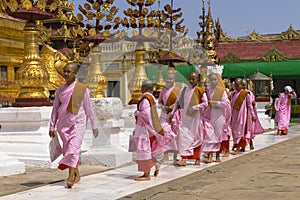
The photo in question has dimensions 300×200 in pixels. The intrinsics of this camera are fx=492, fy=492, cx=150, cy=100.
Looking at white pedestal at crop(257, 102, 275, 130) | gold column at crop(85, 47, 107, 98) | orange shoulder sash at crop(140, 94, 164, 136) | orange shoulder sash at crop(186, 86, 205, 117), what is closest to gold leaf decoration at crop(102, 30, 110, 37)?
gold column at crop(85, 47, 107, 98)

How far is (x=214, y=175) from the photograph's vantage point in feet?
24.9

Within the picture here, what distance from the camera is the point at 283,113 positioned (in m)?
15.6

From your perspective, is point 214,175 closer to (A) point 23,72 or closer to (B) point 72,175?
(B) point 72,175

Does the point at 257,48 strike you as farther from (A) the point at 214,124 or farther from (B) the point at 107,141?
(B) the point at 107,141

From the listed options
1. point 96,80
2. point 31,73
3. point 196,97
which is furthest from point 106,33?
point 196,97

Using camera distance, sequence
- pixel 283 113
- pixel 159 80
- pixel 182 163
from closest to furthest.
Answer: pixel 182 163 < pixel 159 80 < pixel 283 113

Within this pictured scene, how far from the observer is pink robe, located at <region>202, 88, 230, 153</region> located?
890cm

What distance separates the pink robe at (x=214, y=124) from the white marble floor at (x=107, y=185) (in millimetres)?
582

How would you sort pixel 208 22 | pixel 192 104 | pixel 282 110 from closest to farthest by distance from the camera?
pixel 192 104 < pixel 282 110 < pixel 208 22

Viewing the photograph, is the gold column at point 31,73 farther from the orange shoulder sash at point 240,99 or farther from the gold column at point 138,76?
the orange shoulder sash at point 240,99

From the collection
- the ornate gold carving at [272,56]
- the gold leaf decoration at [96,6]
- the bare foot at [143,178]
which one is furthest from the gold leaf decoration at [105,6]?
the ornate gold carving at [272,56]

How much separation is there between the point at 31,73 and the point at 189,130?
3096 mm

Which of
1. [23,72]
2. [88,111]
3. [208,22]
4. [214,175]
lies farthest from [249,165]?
[208,22]

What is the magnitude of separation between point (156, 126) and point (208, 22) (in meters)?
16.4
